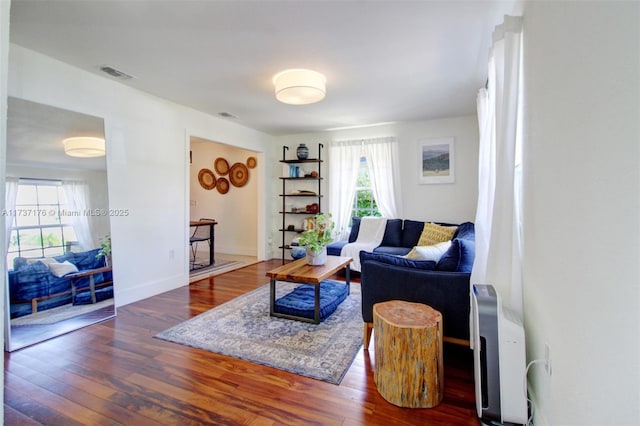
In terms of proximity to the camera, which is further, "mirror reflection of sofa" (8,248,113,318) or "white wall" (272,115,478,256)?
"white wall" (272,115,478,256)

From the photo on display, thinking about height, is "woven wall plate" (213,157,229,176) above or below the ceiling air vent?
below

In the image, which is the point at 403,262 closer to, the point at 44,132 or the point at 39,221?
the point at 39,221

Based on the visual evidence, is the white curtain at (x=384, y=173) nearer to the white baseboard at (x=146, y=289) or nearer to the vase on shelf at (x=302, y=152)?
the vase on shelf at (x=302, y=152)

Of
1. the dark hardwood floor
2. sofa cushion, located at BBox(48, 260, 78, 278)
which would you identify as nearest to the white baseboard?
sofa cushion, located at BBox(48, 260, 78, 278)

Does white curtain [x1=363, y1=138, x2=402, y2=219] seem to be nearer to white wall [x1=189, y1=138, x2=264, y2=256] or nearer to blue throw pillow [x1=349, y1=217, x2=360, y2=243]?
blue throw pillow [x1=349, y1=217, x2=360, y2=243]

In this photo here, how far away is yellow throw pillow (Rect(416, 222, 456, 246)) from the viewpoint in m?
4.03

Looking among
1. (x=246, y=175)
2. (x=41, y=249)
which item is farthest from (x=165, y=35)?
(x=246, y=175)

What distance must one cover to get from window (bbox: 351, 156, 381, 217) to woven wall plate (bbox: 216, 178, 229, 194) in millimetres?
3015

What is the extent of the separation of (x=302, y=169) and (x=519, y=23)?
4.47 m

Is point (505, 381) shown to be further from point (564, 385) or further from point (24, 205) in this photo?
point (24, 205)

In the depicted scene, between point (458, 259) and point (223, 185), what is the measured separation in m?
5.72

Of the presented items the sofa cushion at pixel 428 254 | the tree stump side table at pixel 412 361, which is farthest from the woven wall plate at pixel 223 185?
the tree stump side table at pixel 412 361

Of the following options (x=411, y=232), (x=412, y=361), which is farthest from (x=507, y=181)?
(x=411, y=232)

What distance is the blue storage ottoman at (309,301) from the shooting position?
2.85m
